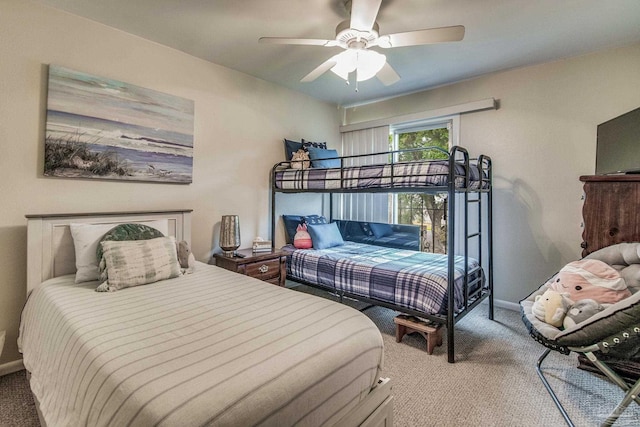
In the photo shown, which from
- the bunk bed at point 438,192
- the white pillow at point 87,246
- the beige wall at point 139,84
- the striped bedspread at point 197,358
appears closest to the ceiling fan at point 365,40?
the bunk bed at point 438,192

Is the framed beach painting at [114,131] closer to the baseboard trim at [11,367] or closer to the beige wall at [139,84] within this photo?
the beige wall at [139,84]

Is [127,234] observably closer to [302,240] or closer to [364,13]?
[302,240]

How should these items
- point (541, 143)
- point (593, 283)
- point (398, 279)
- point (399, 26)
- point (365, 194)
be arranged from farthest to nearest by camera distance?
point (365, 194), point (541, 143), point (398, 279), point (399, 26), point (593, 283)

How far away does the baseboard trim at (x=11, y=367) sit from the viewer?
6.66 ft

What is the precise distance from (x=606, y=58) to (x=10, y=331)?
5.26 metres

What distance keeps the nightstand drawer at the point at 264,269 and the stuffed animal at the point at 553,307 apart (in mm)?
2148

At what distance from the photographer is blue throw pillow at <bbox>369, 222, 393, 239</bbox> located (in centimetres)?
387

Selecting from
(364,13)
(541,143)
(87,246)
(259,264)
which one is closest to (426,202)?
(541,143)

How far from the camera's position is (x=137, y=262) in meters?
1.94

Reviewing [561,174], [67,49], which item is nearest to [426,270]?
[561,174]

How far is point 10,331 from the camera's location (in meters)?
2.06

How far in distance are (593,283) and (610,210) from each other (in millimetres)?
638

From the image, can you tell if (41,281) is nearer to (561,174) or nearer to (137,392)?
(137,392)

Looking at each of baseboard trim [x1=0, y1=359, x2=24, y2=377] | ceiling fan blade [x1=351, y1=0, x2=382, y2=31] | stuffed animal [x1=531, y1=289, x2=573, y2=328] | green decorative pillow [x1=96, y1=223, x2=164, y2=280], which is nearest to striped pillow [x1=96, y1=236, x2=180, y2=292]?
green decorative pillow [x1=96, y1=223, x2=164, y2=280]
